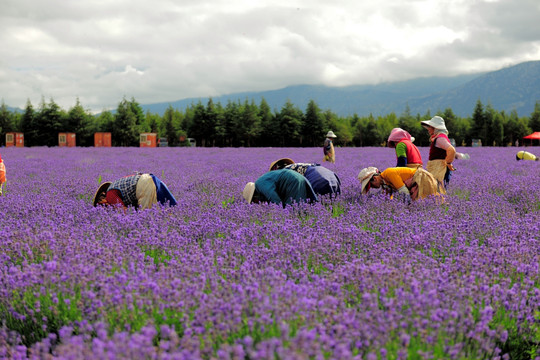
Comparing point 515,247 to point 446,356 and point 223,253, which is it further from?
point 223,253

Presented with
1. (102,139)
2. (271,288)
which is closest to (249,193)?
(271,288)

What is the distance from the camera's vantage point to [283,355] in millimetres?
1179

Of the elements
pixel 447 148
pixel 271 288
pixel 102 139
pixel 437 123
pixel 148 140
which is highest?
pixel 102 139

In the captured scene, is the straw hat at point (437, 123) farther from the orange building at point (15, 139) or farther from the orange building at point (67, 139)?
the orange building at point (15, 139)

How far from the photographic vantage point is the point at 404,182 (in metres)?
4.96

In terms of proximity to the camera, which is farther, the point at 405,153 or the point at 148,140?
the point at 148,140

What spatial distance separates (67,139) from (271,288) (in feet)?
144

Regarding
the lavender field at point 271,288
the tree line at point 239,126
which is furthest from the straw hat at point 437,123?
the tree line at point 239,126

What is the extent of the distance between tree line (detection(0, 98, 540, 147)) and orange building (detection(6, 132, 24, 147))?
167cm

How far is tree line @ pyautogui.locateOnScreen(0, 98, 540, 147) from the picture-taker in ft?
144

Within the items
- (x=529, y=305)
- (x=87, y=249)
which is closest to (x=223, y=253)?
(x=87, y=249)

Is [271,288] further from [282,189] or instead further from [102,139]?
[102,139]

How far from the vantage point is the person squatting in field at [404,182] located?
477 centimetres

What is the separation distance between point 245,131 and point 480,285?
143ft
